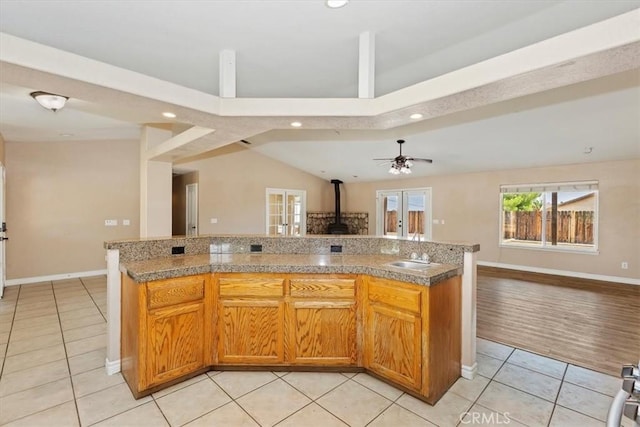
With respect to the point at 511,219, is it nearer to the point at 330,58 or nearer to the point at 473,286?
the point at 473,286

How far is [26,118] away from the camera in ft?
12.5

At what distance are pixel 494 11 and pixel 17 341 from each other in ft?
16.3

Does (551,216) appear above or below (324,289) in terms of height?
above

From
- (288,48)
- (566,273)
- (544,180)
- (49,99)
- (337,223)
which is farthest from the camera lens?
(337,223)

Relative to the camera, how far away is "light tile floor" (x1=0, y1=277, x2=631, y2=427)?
189 centimetres

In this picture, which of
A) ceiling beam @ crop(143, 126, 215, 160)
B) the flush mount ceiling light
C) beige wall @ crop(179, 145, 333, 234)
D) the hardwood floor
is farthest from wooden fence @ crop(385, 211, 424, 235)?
the flush mount ceiling light

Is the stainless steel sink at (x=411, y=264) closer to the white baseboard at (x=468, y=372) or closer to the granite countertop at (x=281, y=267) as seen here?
the granite countertop at (x=281, y=267)

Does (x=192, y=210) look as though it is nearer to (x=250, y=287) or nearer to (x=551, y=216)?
(x=250, y=287)

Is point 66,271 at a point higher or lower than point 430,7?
lower

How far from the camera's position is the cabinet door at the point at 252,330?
2377 mm

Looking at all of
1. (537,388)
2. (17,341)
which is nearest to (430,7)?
(537,388)

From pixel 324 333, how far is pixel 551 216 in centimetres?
643

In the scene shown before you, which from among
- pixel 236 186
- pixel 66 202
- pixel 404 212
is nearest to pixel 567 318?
pixel 404 212

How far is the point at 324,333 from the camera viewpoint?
7.84 feet
